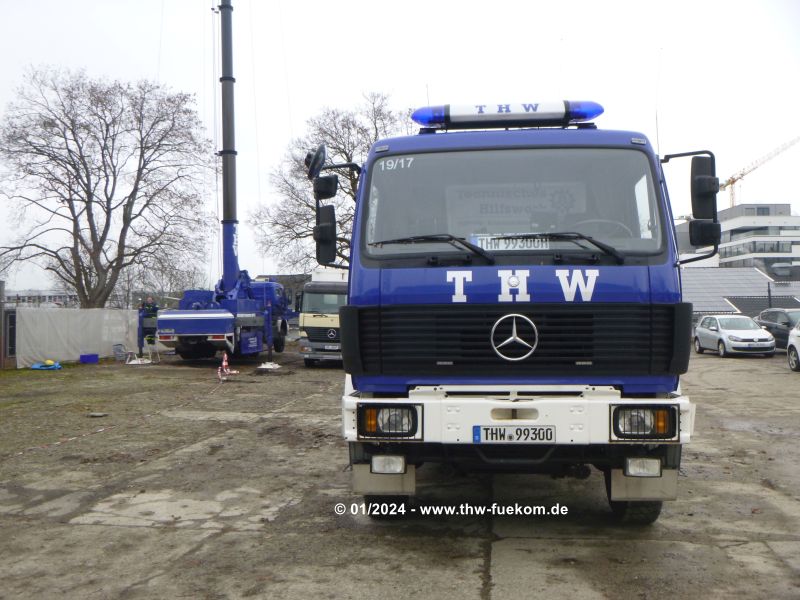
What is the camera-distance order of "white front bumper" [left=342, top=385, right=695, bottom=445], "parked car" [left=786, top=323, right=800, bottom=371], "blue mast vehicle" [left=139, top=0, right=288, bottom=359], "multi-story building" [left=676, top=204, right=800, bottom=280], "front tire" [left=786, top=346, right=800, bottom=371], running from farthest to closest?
"multi-story building" [left=676, top=204, right=800, bottom=280] → "blue mast vehicle" [left=139, top=0, right=288, bottom=359] → "front tire" [left=786, top=346, right=800, bottom=371] → "parked car" [left=786, top=323, right=800, bottom=371] → "white front bumper" [left=342, top=385, right=695, bottom=445]

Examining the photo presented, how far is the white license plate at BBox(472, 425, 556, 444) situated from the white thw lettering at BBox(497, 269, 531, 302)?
2.59ft

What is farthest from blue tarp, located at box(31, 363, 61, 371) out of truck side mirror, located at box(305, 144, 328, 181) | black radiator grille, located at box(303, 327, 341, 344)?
truck side mirror, located at box(305, 144, 328, 181)

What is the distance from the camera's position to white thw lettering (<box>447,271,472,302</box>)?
4652mm

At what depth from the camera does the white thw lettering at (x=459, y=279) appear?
4.65 m

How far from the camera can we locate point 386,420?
467 centimetres

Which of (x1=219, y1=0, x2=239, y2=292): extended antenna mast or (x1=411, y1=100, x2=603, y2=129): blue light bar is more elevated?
(x1=219, y1=0, x2=239, y2=292): extended antenna mast

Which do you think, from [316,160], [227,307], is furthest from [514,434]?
[227,307]

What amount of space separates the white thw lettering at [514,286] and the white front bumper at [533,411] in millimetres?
562

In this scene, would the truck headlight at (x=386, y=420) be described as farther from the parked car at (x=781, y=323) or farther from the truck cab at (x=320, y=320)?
the parked car at (x=781, y=323)

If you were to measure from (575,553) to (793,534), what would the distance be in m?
1.71

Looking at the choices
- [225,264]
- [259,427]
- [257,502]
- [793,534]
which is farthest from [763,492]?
[225,264]

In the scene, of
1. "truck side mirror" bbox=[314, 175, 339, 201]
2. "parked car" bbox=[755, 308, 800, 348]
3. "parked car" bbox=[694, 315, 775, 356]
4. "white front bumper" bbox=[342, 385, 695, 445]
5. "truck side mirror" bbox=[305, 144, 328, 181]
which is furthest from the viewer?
"parked car" bbox=[755, 308, 800, 348]

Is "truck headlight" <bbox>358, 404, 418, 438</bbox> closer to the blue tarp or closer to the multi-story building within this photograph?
the blue tarp

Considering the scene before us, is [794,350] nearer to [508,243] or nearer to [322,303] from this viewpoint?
[322,303]
